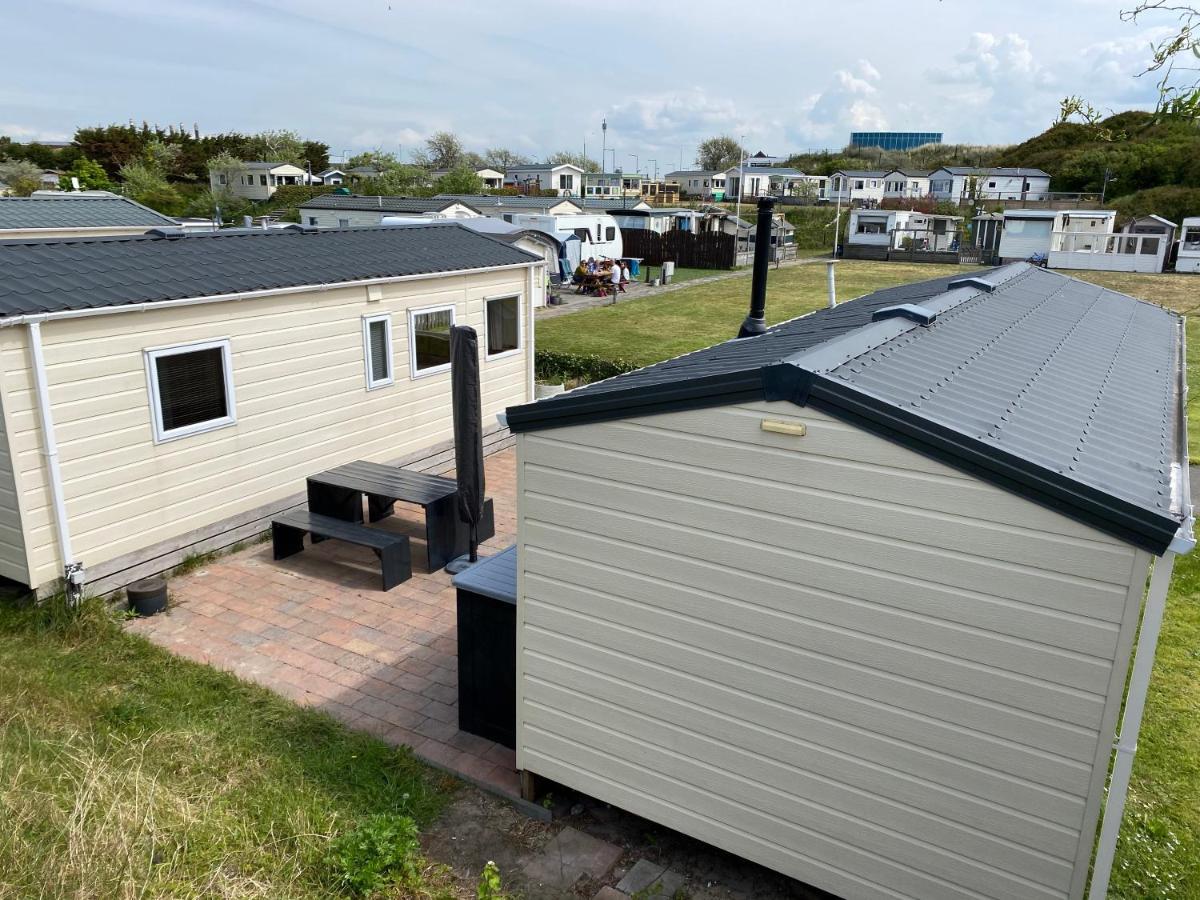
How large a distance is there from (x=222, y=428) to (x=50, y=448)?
1.67m

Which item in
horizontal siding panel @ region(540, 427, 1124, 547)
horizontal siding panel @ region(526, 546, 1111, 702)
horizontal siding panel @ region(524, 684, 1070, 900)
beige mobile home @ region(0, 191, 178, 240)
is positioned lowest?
horizontal siding panel @ region(524, 684, 1070, 900)

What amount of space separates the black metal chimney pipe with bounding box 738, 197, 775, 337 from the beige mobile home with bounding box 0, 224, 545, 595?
434cm

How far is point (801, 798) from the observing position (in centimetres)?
392

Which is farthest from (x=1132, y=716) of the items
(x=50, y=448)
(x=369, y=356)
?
(x=369, y=356)

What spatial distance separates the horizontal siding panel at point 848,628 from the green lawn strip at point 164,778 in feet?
5.99

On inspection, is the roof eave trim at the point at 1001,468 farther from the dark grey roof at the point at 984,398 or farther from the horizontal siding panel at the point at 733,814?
the horizontal siding panel at the point at 733,814

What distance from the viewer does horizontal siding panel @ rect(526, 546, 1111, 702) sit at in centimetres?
326

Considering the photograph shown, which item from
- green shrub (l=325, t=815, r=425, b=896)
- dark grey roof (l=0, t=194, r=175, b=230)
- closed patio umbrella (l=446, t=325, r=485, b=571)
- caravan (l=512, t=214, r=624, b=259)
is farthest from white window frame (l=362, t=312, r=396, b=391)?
caravan (l=512, t=214, r=624, b=259)

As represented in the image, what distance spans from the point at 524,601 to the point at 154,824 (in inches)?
80.4

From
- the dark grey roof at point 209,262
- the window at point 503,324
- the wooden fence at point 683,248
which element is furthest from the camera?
the wooden fence at point 683,248

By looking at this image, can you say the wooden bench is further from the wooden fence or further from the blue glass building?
the blue glass building

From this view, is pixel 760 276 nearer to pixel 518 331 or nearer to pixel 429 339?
pixel 429 339

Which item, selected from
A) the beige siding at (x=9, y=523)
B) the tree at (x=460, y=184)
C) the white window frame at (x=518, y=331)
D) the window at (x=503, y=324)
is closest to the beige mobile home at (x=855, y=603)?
the beige siding at (x=9, y=523)

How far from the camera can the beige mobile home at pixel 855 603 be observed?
3230 millimetres
